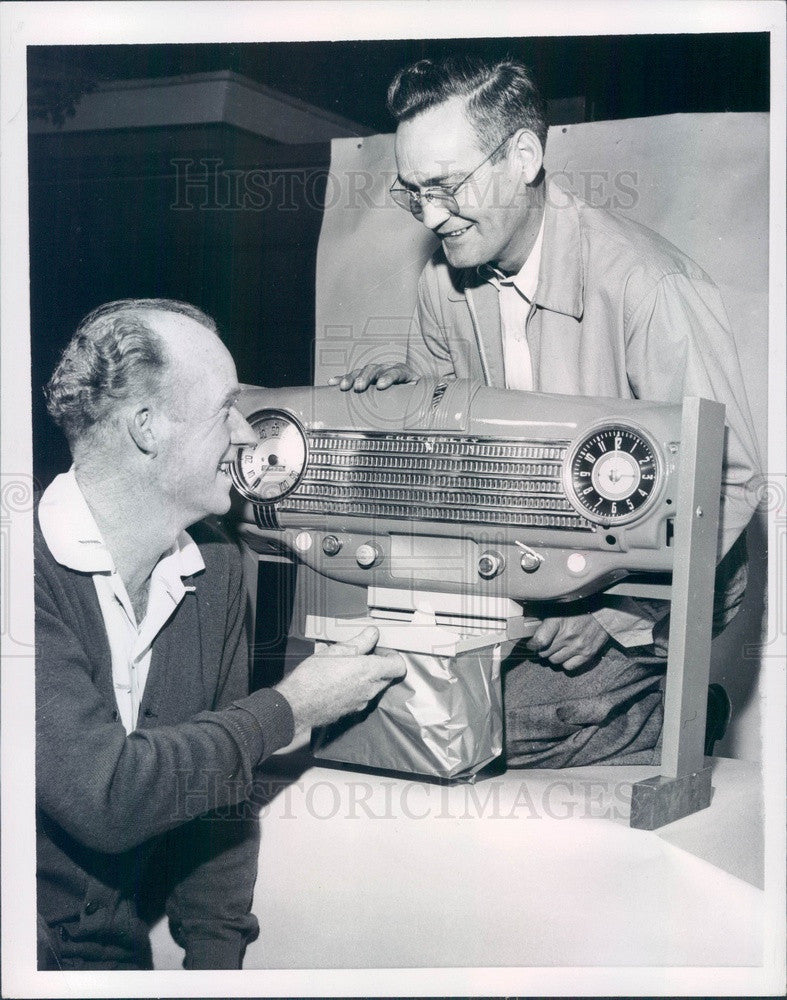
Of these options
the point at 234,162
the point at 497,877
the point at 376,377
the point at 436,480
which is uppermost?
the point at 234,162

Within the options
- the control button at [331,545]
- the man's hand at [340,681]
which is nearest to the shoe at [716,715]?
the man's hand at [340,681]

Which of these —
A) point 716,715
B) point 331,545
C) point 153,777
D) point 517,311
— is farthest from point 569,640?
point 153,777

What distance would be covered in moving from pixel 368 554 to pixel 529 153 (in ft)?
1.80

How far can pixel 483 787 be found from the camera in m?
1.31

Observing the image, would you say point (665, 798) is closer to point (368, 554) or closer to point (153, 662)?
point (368, 554)

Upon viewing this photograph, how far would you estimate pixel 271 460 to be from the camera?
4.32 ft

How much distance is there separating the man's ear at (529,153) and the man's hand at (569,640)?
22.2 inches

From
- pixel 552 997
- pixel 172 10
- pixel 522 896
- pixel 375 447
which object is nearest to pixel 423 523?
pixel 375 447

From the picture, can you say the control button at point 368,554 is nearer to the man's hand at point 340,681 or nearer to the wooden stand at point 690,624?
the man's hand at point 340,681

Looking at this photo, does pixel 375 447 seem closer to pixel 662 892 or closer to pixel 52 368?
pixel 52 368

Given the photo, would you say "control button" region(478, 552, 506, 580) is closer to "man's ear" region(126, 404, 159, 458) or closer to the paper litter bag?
the paper litter bag

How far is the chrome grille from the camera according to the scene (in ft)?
3.97

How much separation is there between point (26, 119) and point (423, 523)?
755 mm

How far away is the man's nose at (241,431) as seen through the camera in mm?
1307
